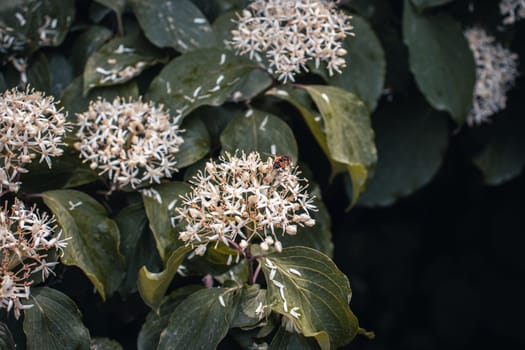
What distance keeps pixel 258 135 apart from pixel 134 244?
1.14 feet

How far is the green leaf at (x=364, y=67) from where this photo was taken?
1.74 meters

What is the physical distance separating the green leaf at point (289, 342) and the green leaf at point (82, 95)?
2.15 ft

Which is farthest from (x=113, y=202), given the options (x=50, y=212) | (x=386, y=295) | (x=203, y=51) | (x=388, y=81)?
(x=386, y=295)

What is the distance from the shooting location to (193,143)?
1464mm

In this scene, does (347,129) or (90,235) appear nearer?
(90,235)

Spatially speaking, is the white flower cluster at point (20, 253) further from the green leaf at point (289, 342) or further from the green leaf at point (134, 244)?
the green leaf at point (289, 342)

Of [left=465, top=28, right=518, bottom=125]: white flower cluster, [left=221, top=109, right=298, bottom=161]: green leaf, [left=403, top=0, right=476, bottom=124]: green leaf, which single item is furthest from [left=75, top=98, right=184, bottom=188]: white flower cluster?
[left=465, top=28, right=518, bottom=125]: white flower cluster

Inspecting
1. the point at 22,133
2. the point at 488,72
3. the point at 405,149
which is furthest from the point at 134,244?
the point at 488,72

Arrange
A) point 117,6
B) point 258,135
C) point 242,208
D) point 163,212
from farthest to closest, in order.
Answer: point 117,6, point 258,135, point 163,212, point 242,208

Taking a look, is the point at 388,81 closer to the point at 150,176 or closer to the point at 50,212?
the point at 150,176

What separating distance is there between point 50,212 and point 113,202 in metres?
0.15

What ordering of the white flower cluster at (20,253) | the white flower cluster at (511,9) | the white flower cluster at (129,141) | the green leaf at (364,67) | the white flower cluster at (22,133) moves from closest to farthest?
the white flower cluster at (20,253)
the white flower cluster at (22,133)
the white flower cluster at (129,141)
the green leaf at (364,67)
the white flower cluster at (511,9)

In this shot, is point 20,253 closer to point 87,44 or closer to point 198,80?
point 198,80

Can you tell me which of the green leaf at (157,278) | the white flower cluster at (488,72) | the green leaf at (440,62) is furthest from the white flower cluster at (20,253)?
the white flower cluster at (488,72)
